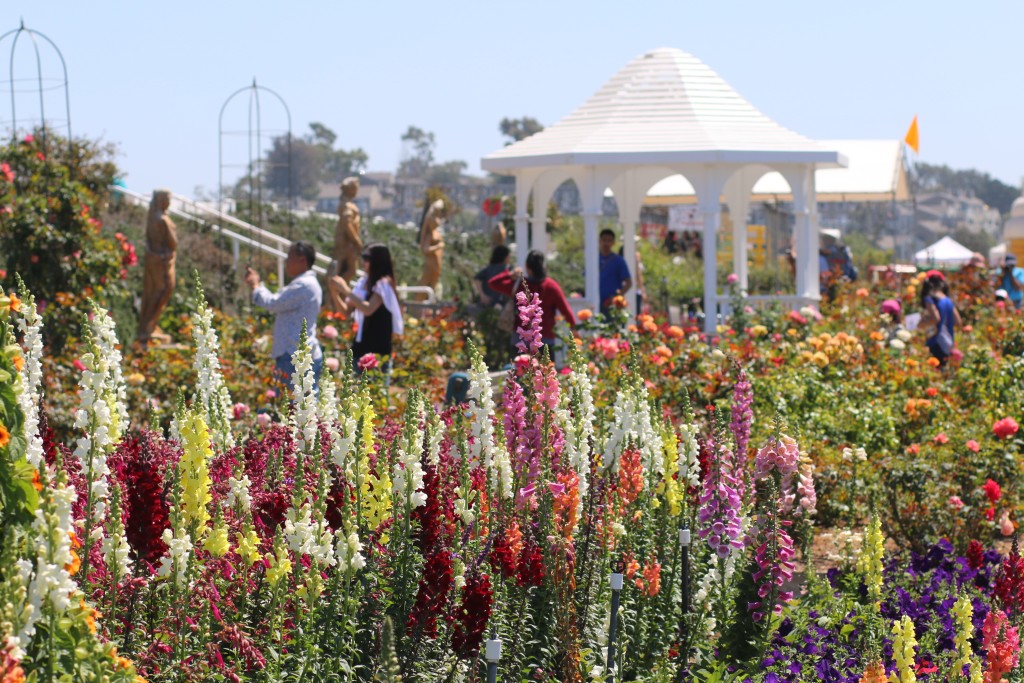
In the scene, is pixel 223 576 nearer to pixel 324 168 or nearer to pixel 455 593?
pixel 455 593

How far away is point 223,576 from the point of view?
4129 mm

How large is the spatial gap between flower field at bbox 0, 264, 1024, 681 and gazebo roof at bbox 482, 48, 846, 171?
8556mm

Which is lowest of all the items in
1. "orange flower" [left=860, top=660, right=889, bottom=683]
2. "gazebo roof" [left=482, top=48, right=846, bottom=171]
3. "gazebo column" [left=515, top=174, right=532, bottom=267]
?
"orange flower" [left=860, top=660, right=889, bottom=683]

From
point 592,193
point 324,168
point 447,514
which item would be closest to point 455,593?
point 447,514

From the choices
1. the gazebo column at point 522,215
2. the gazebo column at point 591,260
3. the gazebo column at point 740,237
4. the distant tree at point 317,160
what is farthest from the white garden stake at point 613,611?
the distant tree at point 317,160

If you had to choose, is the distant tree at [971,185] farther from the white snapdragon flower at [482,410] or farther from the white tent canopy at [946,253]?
the white snapdragon flower at [482,410]

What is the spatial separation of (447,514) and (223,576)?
69cm

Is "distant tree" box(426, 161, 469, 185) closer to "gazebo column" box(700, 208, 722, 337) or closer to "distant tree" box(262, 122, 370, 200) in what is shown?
"distant tree" box(262, 122, 370, 200)

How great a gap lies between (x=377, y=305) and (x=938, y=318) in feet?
15.9

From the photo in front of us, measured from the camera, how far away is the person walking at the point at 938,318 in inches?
456

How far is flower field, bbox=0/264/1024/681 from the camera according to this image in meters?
3.53

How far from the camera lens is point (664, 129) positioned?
1537 cm

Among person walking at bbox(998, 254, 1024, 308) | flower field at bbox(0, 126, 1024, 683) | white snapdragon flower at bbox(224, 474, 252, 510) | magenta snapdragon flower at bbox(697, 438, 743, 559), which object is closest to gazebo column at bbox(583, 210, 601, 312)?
person walking at bbox(998, 254, 1024, 308)

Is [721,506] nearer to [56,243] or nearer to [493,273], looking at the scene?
[493,273]
